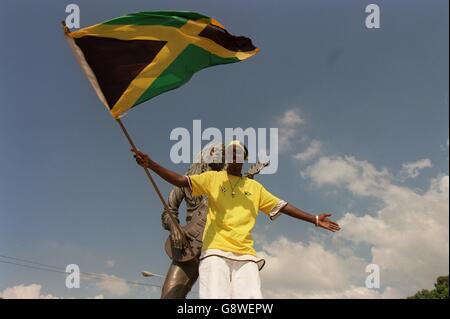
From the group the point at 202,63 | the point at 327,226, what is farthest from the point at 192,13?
the point at 327,226

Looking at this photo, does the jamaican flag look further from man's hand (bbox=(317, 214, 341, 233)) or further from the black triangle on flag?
man's hand (bbox=(317, 214, 341, 233))

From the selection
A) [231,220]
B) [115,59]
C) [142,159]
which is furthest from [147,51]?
[231,220]

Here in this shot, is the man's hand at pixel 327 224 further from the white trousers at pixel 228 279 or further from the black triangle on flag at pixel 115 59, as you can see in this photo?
the black triangle on flag at pixel 115 59

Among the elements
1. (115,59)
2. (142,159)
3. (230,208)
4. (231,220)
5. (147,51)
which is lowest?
(231,220)

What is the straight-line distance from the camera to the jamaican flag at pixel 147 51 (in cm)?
591

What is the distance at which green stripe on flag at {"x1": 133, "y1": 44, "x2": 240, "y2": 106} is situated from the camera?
6137 millimetres

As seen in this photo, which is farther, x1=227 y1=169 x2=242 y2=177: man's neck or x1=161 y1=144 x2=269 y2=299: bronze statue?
x1=161 y1=144 x2=269 y2=299: bronze statue

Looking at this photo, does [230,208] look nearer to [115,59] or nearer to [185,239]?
[185,239]

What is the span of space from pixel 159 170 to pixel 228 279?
136cm

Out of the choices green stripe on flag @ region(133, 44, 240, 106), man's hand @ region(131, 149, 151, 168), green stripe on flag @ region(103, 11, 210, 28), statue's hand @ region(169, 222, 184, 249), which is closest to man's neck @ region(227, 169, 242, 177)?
Answer: man's hand @ region(131, 149, 151, 168)

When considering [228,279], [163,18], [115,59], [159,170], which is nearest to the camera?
[228,279]

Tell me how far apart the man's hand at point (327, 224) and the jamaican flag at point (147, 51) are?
100 inches

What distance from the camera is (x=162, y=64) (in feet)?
20.6

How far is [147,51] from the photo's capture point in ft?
20.7
